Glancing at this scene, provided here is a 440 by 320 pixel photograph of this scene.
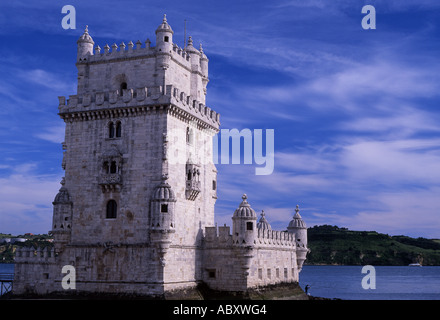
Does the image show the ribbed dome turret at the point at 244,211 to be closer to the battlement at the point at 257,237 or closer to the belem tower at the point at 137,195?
the belem tower at the point at 137,195

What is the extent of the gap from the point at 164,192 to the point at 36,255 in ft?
44.7

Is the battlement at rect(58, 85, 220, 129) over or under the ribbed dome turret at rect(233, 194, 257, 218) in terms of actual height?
over

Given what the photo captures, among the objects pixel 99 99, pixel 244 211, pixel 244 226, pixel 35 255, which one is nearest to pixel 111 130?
pixel 99 99

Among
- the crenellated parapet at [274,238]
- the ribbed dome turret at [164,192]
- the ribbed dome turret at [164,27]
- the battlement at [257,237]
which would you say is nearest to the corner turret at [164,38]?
the ribbed dome turret at [164,27]

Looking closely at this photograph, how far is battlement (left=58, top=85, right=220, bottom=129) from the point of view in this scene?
4603 cm

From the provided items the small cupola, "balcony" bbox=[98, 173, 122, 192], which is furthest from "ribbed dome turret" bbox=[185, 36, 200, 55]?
the small cupola

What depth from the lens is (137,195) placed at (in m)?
45.2

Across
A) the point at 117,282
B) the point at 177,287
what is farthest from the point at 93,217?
the point at 177,287

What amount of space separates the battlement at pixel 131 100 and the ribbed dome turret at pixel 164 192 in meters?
6.54

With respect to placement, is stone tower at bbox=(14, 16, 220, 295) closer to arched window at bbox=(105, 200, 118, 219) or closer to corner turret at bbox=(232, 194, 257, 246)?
arched window at bbox=(105, 200, 118, 219)

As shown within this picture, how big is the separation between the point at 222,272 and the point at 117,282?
30.8ft

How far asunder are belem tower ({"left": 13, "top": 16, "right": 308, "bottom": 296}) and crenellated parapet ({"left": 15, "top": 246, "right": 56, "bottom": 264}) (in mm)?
101

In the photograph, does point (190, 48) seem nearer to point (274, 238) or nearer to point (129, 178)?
point (129, 178)

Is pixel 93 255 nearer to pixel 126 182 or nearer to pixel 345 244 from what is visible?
pixel 126 182
